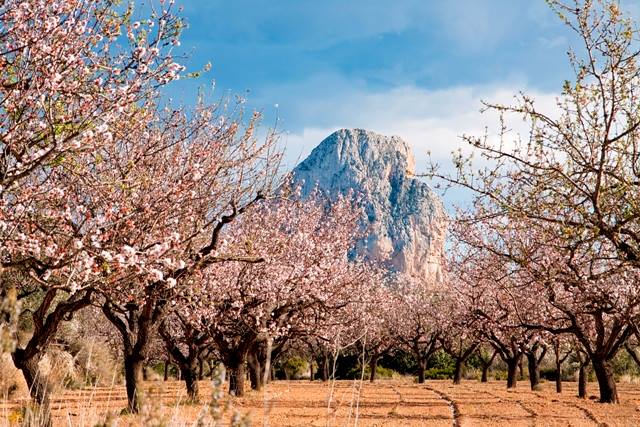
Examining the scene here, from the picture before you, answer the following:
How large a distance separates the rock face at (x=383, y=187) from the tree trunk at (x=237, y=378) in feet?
422

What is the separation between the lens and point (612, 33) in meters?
9.12

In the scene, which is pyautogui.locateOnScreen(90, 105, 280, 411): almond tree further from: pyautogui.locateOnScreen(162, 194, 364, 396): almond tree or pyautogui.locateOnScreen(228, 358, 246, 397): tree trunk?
pyautogui.locateOnScreen(228, 358, 246, 397): tree trunk

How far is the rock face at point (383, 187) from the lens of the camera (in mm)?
164250

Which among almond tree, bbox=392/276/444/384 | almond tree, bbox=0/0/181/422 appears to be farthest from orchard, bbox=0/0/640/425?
almond tree, bbox=392/276/444/384

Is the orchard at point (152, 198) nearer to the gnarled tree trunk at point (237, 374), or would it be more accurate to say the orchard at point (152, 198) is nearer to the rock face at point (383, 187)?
the gnarled tree trunk at point (237, 374)

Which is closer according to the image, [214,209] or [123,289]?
[123,289]

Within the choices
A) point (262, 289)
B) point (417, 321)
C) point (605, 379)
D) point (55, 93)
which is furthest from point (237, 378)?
point (417, 321)

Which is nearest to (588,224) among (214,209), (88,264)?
(88,264)

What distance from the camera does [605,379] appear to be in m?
22.5

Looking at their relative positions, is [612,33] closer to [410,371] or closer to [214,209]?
[214,209]

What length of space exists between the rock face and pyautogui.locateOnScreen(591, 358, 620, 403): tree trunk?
12930cm

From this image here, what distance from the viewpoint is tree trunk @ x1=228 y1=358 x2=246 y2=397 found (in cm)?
2383

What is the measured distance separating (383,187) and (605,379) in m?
156

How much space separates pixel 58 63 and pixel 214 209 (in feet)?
27.6
